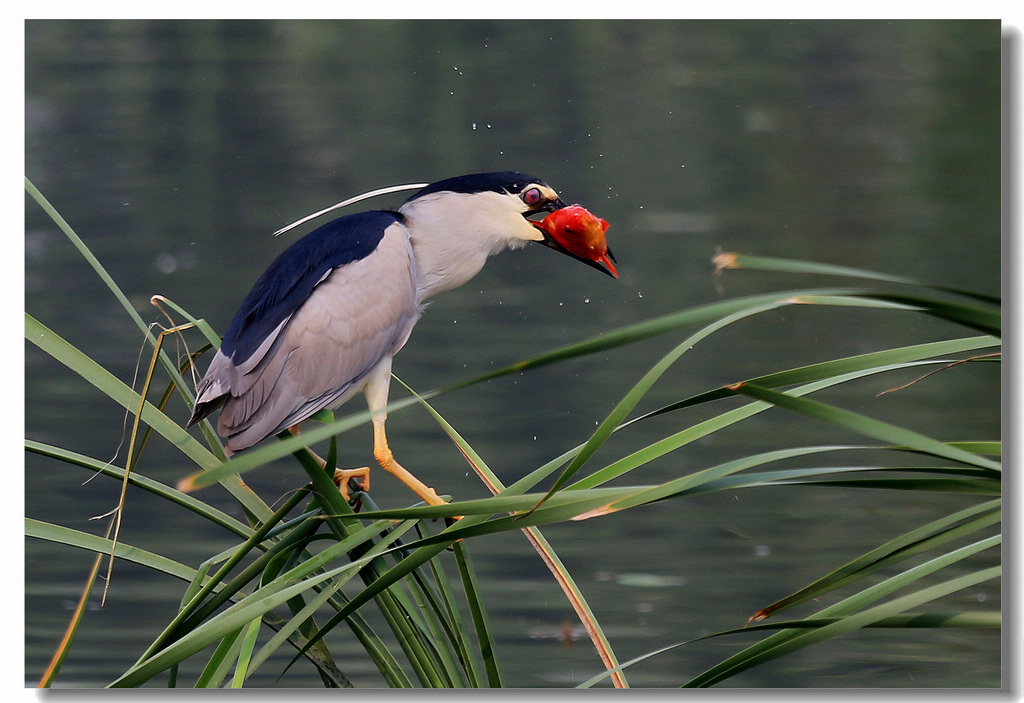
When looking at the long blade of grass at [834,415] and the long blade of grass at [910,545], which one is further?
the long blade of grass at [910,545]

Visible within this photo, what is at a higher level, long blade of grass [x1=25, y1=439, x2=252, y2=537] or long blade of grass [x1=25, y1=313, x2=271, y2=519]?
long blade of grass [x1=25, y1=313, x2=271, y2=519]

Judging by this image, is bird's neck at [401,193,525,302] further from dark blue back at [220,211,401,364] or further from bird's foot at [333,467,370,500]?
bird's foot at [333,467,370,500]

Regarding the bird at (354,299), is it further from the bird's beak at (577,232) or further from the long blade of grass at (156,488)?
the long blade of grass at (156,488)

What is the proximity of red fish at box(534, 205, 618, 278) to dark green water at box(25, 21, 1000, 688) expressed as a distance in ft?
0.94

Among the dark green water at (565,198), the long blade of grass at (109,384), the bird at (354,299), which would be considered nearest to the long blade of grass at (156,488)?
the long blade of grass at (109,384)

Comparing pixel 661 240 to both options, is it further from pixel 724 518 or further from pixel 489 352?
pixel 724 518

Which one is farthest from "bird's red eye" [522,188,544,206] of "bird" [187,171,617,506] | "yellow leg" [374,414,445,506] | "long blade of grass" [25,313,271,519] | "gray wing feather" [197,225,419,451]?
"long blade of grass" [25,313,271,519]

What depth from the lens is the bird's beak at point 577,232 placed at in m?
1.69

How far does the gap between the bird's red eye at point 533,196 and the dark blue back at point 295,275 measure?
237 mm

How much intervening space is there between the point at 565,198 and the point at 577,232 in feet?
1.38

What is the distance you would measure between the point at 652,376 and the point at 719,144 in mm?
1557

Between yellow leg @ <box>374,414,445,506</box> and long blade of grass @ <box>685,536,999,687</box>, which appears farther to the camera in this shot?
yellow leg @ <box>374,414,445,506</box>

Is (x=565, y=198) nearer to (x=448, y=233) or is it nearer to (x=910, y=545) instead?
(x=448, y=233)

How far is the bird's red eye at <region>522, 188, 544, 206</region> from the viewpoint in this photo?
169 cm
